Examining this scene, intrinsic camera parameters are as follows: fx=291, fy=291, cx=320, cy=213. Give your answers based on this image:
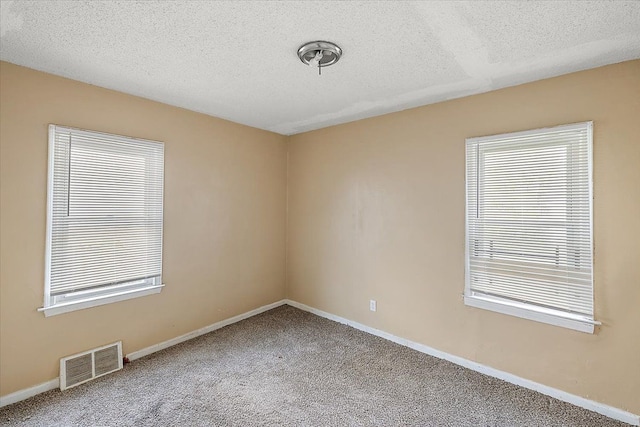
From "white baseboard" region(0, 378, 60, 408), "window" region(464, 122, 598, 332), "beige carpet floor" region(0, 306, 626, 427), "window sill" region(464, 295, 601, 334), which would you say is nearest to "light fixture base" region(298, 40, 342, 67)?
"window" region(464, 122, 598, 332)

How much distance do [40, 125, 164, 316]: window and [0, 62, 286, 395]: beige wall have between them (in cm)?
8

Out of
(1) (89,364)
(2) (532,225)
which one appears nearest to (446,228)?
(2) (532,225)

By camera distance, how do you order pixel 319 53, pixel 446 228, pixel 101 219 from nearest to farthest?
pixel 319 53 < pixel 101 219 < pixel 446 228

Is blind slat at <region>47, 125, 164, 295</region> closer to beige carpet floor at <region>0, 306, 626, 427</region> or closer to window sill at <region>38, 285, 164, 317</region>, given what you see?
window sill at <region>38, 285, 164, 317</region>

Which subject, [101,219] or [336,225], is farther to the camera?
[336,225]

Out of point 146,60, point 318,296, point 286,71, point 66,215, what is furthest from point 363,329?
point 146,60

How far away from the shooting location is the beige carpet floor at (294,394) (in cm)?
197

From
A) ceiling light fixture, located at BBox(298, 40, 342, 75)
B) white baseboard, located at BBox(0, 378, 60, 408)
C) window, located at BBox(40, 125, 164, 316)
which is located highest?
ceiling light fixture, located at BBox(298, 40, 342, 75)

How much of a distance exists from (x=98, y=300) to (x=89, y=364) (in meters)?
0.51

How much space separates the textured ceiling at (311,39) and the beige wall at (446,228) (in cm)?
29

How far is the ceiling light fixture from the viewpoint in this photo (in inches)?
71.0

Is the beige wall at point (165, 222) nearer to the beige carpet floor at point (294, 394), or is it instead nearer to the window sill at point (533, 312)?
the beige carpet floor at point (294, 394)

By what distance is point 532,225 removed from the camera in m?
2.27

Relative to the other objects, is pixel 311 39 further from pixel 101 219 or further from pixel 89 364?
pixel 89 364
